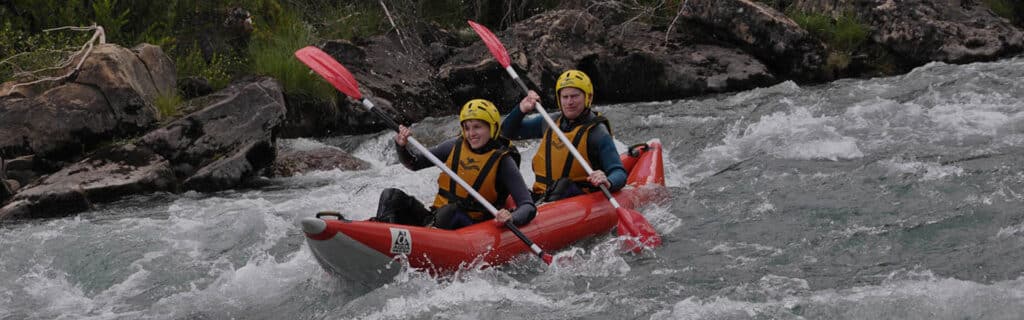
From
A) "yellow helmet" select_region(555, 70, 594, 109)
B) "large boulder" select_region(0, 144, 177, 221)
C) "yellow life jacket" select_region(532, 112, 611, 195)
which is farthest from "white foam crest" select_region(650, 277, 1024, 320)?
"large boulder" select_region(0, 144, 177, 221)

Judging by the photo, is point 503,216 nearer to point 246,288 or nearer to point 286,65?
point 246,288

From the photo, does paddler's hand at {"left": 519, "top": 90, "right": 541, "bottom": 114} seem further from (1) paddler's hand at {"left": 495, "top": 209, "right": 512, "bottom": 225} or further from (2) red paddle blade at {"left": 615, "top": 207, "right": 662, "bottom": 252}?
(1) paddler's hand at {"left": 495, "top": 209, "right": 512, "bottom": 225}

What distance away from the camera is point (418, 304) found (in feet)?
16.7

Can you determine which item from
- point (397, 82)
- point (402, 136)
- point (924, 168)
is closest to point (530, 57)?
point (397, 82)

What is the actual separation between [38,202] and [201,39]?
12.5ft

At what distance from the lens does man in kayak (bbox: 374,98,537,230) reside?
5.69 m

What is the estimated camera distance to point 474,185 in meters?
5.85

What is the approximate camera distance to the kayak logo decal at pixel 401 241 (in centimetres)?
522

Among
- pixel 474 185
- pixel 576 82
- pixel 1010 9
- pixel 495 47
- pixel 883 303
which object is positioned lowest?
pixel 1010 9

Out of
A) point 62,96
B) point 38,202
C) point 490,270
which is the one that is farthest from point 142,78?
point 490,270

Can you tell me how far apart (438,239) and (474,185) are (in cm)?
57

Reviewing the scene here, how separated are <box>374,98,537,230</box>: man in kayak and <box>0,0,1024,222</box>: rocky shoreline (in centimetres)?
319

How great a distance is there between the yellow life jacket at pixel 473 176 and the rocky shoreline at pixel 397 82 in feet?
10.5

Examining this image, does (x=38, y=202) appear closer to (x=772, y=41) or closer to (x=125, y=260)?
(x=125, y=260)
